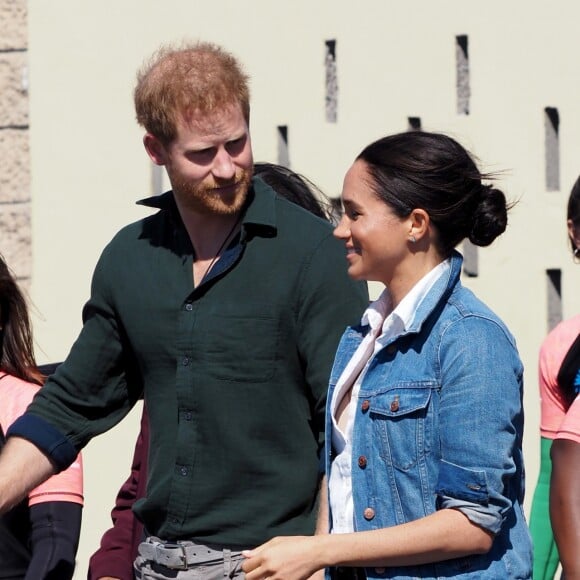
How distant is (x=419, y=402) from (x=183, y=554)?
72cm

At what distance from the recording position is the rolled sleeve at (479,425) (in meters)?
2.40

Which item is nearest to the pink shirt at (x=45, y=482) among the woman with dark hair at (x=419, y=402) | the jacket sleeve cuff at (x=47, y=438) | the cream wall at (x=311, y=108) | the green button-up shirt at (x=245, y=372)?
the jacket sleeve cuff at (x=47, y=438)

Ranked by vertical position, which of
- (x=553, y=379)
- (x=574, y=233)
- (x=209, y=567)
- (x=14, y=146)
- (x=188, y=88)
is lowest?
(x=209, y=567)

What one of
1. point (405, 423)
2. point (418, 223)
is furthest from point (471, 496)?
point (418, 223)

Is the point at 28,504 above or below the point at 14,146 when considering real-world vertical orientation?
below

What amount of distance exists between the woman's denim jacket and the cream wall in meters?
3.22

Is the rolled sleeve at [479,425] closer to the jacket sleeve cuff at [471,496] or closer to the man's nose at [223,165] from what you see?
the jacket sleeve cuff at [471,496]

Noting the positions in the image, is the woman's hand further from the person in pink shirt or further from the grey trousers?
the person in pink shirt

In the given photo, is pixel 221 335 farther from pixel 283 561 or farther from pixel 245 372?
pixel 283 561

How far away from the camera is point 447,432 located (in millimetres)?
2436

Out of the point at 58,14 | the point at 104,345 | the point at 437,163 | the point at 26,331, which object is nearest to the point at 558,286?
the point at 58,14

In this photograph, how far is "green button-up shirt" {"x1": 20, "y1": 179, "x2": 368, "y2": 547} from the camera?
2947mm

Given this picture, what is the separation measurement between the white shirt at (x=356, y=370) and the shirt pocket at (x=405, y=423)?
0.29ft

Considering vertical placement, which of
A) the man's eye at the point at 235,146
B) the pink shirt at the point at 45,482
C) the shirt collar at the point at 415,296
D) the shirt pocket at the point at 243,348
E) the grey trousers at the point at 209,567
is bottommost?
the grey trousers at the point at 209,567
